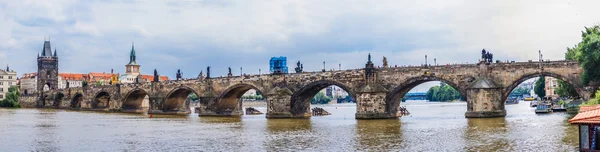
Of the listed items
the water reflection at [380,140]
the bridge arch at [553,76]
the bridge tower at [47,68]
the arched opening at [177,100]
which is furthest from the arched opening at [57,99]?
the water reflection at [380,140]

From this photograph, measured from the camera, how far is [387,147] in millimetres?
29922

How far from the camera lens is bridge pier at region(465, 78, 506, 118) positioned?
Answer: 52.8 metres

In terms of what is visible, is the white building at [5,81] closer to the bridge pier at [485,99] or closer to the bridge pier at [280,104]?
the bridge pier at [280,104]

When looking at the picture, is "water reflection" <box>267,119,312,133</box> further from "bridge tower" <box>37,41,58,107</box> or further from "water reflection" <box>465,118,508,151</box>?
"bridge tower" <box>37,41,58,107</box>

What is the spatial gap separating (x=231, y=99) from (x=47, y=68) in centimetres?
9870

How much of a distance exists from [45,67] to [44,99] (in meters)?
24.3

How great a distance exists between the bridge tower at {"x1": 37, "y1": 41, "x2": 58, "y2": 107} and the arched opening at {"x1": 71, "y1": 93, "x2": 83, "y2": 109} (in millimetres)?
36263

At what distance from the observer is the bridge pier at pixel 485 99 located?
52.8 m

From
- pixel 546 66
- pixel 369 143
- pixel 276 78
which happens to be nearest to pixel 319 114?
pixel 276 78

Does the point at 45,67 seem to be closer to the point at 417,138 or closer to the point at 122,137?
the point at 122,137

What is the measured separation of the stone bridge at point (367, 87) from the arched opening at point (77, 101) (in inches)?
1187

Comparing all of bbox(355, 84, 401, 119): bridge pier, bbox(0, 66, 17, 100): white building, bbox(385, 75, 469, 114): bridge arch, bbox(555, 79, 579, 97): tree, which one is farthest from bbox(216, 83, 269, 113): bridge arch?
bbox(0, 66, 17, 100): white building

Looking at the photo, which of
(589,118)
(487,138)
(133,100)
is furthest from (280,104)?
(133,100)

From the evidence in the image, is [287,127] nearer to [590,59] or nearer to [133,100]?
[590,59]
